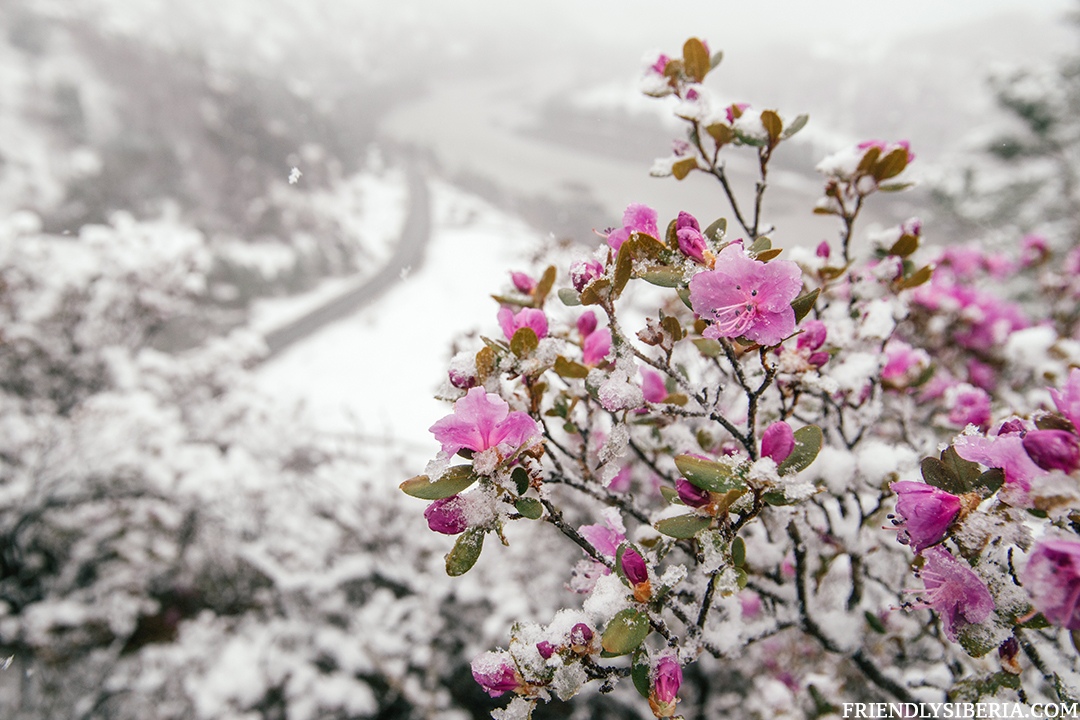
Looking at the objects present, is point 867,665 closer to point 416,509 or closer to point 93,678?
point 416,509

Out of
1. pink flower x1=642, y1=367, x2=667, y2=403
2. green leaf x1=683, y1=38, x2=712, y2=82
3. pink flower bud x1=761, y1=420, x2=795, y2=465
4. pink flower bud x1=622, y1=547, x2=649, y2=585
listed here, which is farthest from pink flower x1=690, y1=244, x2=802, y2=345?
green leaf x1=683, y1=38, x2=712, y2=82

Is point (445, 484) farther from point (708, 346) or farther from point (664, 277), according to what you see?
point (708, 346)

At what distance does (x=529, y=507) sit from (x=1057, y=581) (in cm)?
58

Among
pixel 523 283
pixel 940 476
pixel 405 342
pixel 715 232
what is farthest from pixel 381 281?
pixel 940 476

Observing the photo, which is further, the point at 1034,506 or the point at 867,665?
the point at 867,665

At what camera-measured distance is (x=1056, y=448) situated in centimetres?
59

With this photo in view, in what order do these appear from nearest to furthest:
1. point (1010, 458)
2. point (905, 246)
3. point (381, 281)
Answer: point (1010, 458), point (905, 246), point (381, 281)

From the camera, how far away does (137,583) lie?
4.33 m

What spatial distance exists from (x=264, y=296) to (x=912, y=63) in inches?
915

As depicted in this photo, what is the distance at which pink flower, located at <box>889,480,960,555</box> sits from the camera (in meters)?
0.68

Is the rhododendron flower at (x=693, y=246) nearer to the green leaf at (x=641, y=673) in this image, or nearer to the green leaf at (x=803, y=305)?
the green leaf at (x=803, y=305)

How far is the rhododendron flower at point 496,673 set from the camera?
82 cm

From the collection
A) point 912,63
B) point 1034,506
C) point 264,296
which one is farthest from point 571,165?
point 912,63

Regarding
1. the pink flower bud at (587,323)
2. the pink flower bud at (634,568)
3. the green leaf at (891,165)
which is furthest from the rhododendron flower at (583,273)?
the green leaf at (891,165)
